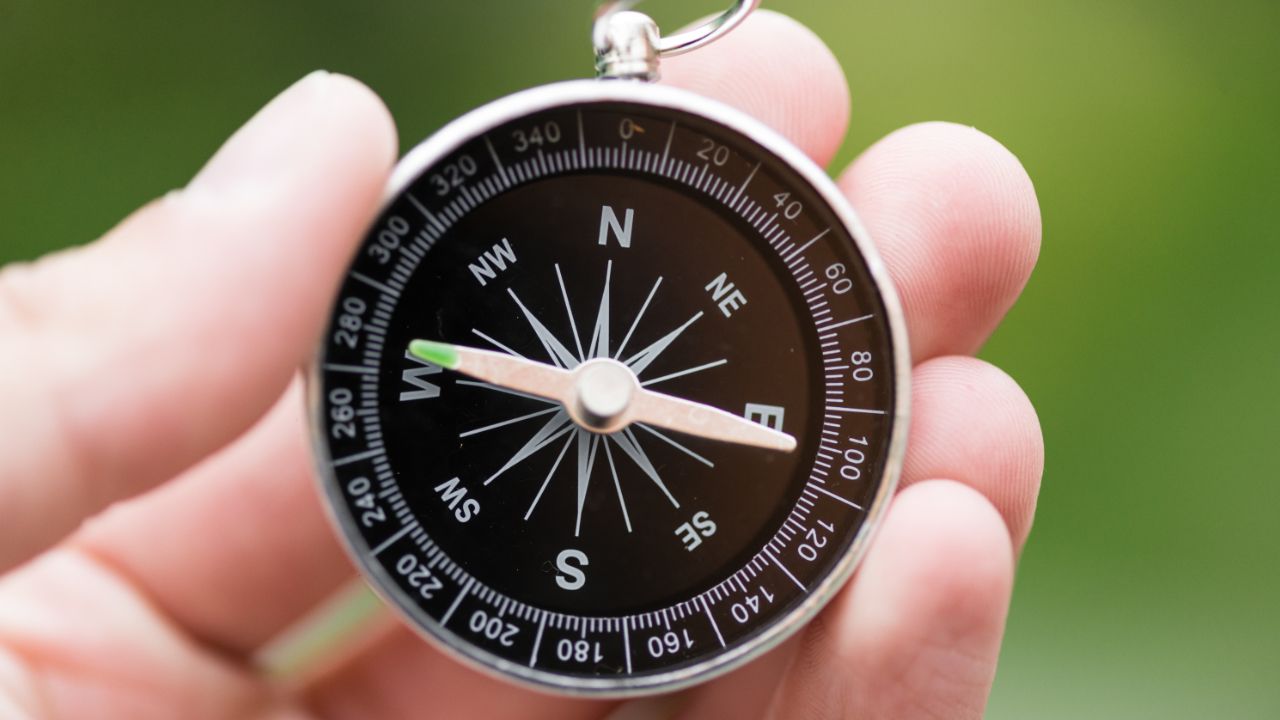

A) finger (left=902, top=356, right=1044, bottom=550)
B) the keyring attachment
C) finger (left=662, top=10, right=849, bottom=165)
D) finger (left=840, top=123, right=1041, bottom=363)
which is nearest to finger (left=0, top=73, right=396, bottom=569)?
the keyring attachment

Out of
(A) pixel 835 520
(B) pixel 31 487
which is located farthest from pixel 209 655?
(A) pixel 835 520

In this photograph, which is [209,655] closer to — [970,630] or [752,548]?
[752,548]

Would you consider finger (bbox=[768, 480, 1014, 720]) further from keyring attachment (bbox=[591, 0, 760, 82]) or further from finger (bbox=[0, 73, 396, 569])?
finger (bbox=[0, 73, 396, 569])

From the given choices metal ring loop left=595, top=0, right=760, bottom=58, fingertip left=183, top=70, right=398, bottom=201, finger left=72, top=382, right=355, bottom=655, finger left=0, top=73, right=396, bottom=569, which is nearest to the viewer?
finger left=0, top=73, right=396, bottom=569

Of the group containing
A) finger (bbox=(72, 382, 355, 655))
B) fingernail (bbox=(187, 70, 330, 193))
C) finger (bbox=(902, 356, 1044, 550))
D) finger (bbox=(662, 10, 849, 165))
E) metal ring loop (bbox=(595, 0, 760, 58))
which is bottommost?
finger (bbox=(72, 382, 355, 655))

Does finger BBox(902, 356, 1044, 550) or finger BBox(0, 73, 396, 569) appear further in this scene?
finger BBox(902, 356, 1044, 550)

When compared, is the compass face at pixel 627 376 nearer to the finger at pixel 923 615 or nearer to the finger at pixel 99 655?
the finger at pixel 923 615

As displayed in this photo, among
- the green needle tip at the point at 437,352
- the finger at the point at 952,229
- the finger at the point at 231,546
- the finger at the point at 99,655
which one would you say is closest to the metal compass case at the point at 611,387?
the green needle tip at the point at 437,352
